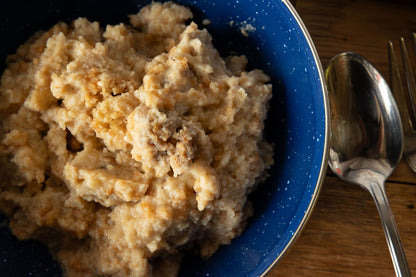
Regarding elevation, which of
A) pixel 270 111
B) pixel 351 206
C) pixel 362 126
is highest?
pixel 270 111

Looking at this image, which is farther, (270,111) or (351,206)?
(351,206)

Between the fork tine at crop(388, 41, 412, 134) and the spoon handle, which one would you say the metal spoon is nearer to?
the spoon handle

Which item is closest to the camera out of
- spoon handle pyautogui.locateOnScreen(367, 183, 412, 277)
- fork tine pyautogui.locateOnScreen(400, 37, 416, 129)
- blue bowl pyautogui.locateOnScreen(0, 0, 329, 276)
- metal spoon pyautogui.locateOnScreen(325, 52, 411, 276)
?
blue bowl pyautogui.locateOnScreen(0, 0, 329, 276)

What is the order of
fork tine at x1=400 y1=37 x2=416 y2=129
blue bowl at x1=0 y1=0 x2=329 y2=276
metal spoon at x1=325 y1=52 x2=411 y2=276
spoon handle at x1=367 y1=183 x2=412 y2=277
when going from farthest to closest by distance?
fork tine at x1=400 y1=37 x2=416 y2=129
metal spoon at x1=325 y1=52 x2=411 y2=276
spoon handle at x1=367 y1=183 x2=412 y2=277
blue bowl at x1=0 y1=0 x2=329 y2=276

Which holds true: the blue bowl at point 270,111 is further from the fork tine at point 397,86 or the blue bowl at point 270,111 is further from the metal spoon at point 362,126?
the fork tine at point 397,86

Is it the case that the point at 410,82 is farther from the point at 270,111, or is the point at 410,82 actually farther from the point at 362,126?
the point at 270,111

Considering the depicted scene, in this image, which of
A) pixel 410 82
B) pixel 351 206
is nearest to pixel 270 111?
pixel 351 206

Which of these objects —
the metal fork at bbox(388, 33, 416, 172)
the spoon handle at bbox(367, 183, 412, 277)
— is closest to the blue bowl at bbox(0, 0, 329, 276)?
the spoon handle at bbox(367, 183, 412, 277)
